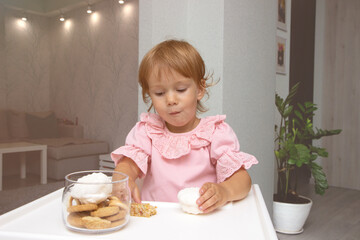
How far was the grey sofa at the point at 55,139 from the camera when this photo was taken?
2828 millimetres

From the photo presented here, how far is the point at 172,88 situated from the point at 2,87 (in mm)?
1972

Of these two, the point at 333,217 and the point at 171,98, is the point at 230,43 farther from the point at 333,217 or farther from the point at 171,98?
the point at 333,217

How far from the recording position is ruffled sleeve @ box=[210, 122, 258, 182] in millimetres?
932

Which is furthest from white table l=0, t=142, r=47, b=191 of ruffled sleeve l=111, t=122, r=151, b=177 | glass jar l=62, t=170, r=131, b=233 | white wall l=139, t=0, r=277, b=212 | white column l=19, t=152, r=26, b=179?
glass jar l=62, t=170, r=131, b=233

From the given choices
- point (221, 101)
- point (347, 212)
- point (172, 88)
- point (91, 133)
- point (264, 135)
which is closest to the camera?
point (172, 88)

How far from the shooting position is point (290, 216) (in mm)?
2537

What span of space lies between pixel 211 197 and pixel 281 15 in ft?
9.26

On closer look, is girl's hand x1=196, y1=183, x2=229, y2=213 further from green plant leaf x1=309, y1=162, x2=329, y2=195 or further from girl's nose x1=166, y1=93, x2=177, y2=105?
green plant leaf x1=309, y1=162, x2=329, y2=195

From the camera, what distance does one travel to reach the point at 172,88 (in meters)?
0.91

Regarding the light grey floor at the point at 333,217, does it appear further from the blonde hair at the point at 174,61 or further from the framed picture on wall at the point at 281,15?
the blonde hair at the point at 174,61

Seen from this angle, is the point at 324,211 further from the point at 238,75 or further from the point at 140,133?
the point at 140,133

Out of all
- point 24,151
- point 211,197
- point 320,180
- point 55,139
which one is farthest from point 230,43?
point 55,139

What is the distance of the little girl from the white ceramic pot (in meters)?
1.72

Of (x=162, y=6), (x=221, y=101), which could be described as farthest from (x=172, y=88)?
(x=162, y=6)
